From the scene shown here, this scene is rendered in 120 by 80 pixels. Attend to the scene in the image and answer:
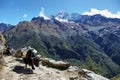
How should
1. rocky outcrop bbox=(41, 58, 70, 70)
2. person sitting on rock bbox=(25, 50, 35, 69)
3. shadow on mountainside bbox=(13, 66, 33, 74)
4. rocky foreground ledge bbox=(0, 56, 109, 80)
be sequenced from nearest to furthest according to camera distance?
rocky foreground ledge bbox=(0, 56, 109, 80) < shadow on mountainside bbox=(13, 66, 33, 74) < person sitting on rock bbox=(25, 50, 35, 69) < rocky outcrop bbox=(41, 58, 70, 70)

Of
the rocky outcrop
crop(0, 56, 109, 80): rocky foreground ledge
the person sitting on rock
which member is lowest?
crop(0, 56, 109, 80): rocky foreground ledge

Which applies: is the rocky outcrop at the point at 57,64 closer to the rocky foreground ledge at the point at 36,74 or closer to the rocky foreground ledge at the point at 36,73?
the rocky foreground ledge at the point at 36,73

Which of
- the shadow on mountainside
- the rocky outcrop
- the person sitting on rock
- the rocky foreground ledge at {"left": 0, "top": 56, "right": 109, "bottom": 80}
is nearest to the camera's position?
the rocky foreground ledge at {"left": 0, "top": 56, "right": 109, "bottom": 80}

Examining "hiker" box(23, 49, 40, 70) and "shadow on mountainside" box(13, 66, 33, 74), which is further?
"hiker" box(23, 49, 40, 70)

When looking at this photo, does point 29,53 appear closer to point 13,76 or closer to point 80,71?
point 13,76

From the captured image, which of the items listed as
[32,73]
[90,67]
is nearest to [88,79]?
[32,73]

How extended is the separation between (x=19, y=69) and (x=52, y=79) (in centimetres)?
433

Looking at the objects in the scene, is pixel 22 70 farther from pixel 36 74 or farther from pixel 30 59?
pixel 36 74

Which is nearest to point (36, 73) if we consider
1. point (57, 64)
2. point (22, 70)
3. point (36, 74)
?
point (36, 74)

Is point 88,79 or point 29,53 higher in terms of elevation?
point 29,53

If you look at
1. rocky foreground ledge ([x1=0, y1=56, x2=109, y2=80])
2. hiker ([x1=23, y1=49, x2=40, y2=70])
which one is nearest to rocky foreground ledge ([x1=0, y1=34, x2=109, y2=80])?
rocky foreground ledge ([x1=0, y1=56, x2=109, y2=80])

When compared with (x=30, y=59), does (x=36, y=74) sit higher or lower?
lower

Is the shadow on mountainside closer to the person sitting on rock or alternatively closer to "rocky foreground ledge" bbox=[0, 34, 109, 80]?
"rocky foreground ledge" bbox=[0, 34, 109, 80]

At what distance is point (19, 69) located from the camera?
29.0m
